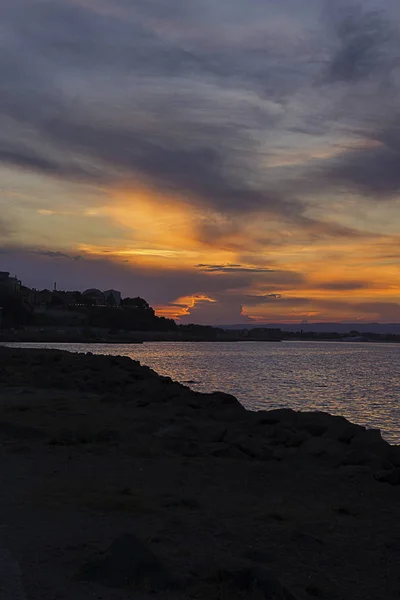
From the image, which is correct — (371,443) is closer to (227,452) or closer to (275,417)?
(227,452)

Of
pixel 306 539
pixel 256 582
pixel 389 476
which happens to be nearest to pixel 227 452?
pixel 389 476

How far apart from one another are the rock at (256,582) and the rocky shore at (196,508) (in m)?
0.01

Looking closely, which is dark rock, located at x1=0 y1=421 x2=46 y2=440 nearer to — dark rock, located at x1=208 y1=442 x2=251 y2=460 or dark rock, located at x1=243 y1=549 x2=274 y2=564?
dark rock, located at x1=208 y1=442 x2=251 y2=460

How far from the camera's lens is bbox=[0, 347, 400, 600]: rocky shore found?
5781 millimetres

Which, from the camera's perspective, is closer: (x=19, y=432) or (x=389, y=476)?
(x=389, y=476)

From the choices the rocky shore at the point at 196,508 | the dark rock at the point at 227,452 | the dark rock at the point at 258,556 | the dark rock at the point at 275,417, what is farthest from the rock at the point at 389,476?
the dark rock at the point at 275,417

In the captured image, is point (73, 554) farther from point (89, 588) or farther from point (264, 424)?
point (264, 424)

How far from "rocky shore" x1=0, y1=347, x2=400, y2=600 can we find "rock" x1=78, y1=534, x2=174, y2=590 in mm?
12

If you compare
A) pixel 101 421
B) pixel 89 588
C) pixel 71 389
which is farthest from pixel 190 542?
pixel 71 389

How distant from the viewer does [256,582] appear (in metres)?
5.53

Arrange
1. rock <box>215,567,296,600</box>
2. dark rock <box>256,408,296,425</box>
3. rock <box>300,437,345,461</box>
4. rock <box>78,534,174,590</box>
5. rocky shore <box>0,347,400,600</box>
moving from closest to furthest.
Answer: rock <box>215,567,296,600</box> < rock <box>78,534,174,590</box> < rocky shore <box>0,347,400,600</box> < rock <box>300,437,345,461</box> < dark rock <box>256,408,296,425</box>

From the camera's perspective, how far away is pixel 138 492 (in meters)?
8.97

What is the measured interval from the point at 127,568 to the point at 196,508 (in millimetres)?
2654

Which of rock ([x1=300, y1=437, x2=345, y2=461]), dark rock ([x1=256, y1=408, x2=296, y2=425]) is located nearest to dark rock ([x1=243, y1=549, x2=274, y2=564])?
rock ([x1=300, y1=437, x2=345, y2=461])
